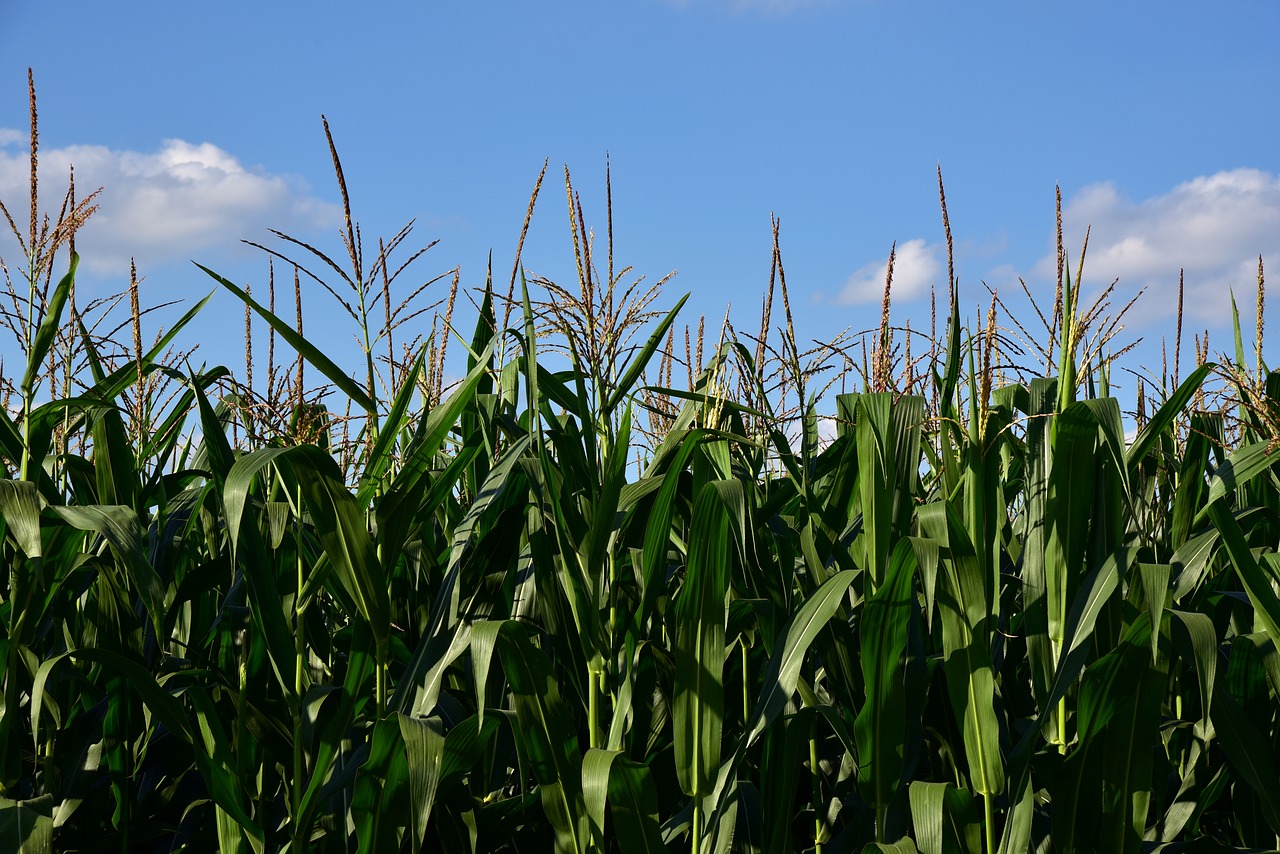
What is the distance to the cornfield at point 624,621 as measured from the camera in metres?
A: 1.79

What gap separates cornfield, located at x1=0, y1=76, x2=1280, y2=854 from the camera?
1.79m

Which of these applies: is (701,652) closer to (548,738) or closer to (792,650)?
(792,650)

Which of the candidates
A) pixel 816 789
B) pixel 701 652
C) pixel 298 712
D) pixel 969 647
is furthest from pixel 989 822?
pixel 298 712

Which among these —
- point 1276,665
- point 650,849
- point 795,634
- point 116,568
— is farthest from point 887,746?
point 116,568

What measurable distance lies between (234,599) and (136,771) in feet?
1.76

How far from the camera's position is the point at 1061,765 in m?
1.85

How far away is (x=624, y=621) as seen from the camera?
217 centimetres

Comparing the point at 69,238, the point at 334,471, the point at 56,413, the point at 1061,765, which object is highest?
the point at 69,238

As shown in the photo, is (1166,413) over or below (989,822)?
over

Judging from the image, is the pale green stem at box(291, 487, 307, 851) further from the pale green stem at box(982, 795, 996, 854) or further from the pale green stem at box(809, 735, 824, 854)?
the pale green stem at box(982, 795, 996, 854)

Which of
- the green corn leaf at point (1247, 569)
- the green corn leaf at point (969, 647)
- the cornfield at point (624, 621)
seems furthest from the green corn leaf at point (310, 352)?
the green corn leaf at point (1247, 569)

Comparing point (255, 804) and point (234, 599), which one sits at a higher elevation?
point (234, 599)

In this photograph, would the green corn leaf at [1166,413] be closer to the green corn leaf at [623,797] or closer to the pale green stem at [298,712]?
the green corn leaf at [623,797]

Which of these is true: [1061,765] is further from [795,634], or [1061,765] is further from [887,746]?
[795,634]
